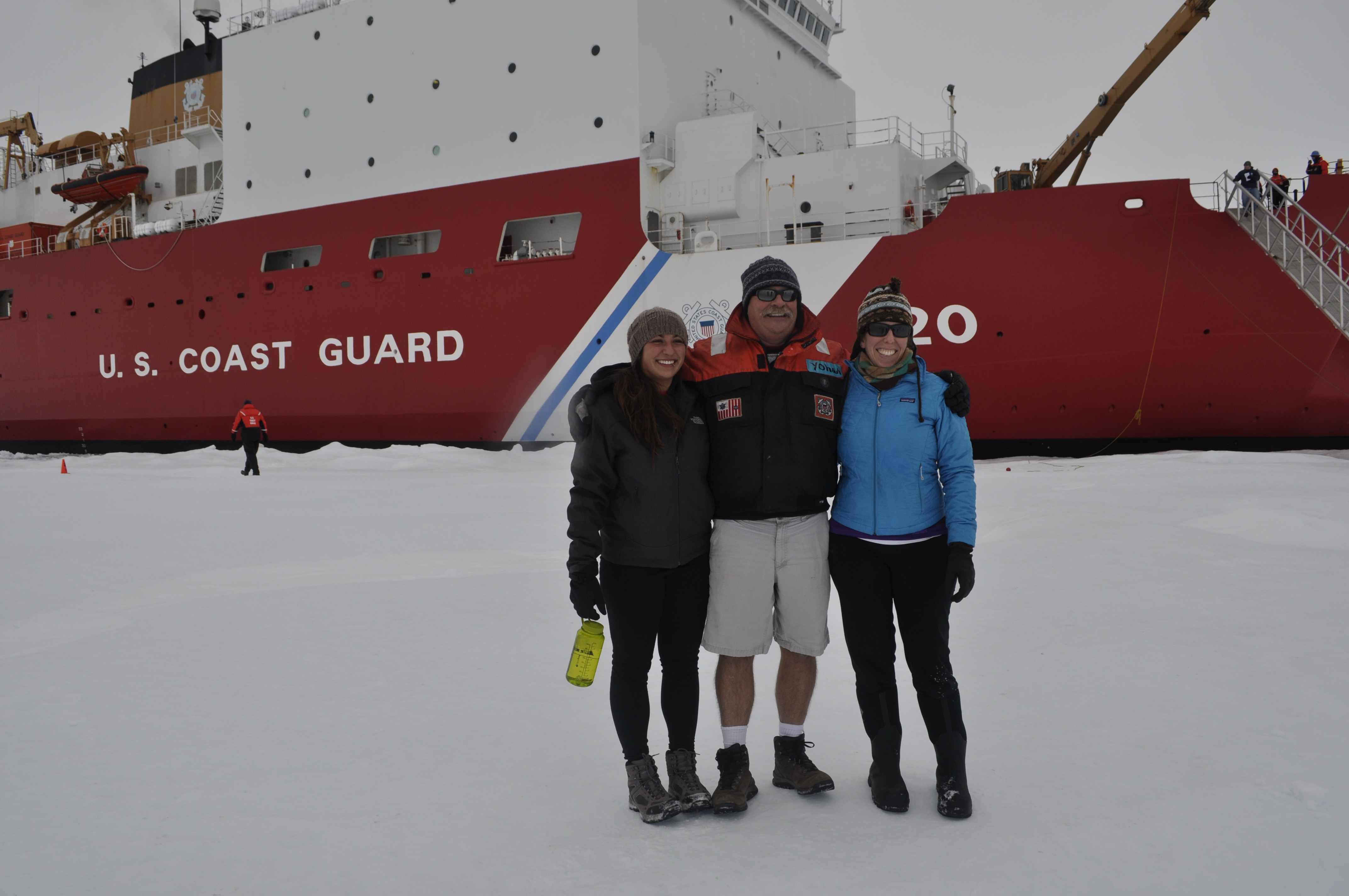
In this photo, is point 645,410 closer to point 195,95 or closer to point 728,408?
point 728,408

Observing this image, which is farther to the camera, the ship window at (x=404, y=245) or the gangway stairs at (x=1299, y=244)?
the ship window at (x=404, y=245)

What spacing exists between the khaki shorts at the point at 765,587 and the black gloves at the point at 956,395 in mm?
406

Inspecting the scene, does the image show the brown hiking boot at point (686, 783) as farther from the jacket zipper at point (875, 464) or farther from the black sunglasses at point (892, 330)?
the black sunglasses at point (892, 330)

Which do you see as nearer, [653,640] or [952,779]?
[952,779]

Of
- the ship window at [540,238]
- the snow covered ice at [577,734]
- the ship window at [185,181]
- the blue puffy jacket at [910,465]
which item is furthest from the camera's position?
the ship window at [185,181]

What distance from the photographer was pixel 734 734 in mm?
1970

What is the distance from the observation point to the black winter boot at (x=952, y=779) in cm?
182

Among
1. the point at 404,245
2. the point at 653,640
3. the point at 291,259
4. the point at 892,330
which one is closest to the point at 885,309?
the point at 892,330

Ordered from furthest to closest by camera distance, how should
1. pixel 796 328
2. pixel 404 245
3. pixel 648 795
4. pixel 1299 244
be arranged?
pixel 404 245 → pixel 1299 244 → pixel 796 328 → pixel 648 795

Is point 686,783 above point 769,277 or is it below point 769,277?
below

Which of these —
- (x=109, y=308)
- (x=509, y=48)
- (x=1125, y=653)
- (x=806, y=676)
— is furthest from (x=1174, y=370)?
(x=109, y=308)

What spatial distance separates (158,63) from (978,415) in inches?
589

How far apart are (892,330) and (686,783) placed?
1.13 m

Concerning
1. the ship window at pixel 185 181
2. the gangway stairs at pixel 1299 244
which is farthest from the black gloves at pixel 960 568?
the ship window at pixel 185 181
